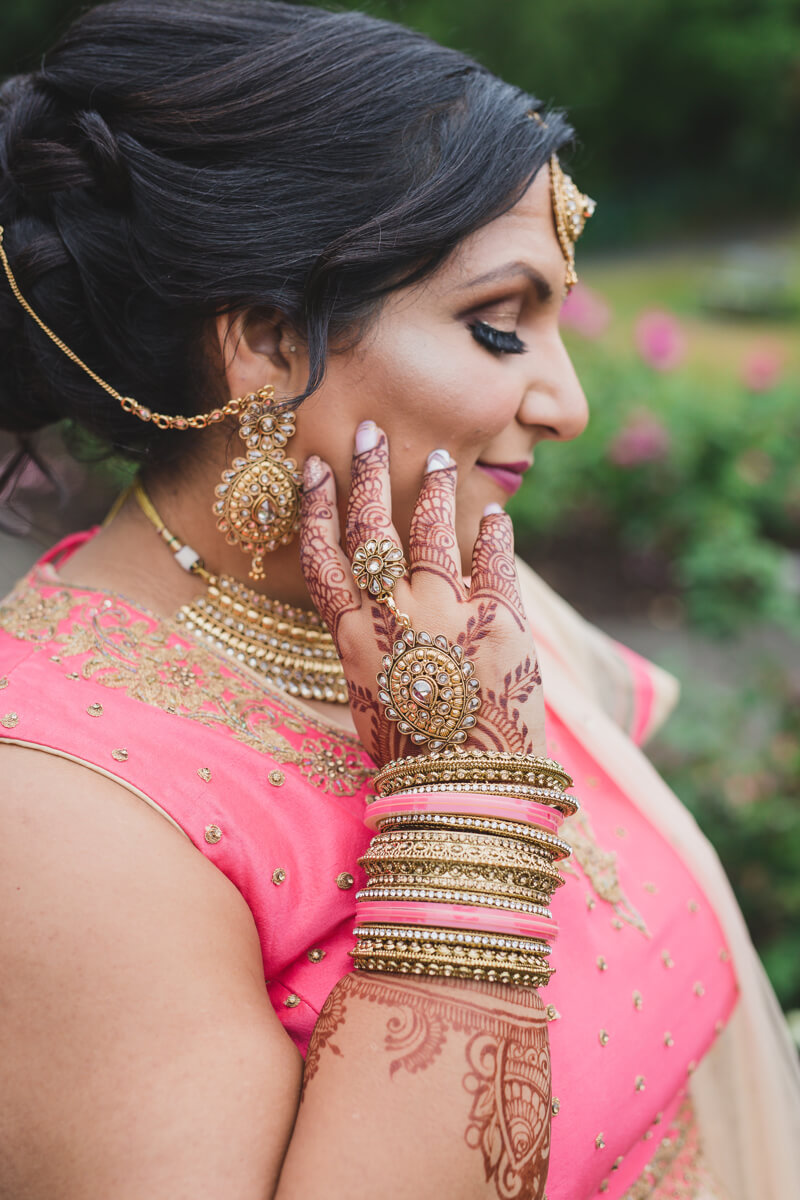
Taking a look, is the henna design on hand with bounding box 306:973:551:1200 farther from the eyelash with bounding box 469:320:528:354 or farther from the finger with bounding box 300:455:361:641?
the eyelash with bounding box 469:320:528:354

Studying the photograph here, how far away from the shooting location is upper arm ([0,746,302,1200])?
3.40ft

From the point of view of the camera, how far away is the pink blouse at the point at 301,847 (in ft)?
4.19

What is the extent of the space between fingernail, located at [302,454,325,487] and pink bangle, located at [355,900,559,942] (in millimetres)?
612

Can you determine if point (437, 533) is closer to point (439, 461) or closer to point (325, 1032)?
point (439, 461)

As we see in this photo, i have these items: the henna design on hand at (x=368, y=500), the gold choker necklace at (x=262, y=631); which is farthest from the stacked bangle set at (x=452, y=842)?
the gold choker necklace at (x=262, y=631)

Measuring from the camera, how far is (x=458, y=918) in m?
1.15

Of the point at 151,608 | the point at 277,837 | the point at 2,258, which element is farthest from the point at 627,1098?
the point at 2,258

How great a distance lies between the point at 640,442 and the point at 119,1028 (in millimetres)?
3633

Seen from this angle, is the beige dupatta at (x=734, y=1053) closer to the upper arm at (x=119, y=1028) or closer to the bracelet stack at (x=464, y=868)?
the bracelet stack at (x=464, y=868)

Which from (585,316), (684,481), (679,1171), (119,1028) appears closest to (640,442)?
(684,481)

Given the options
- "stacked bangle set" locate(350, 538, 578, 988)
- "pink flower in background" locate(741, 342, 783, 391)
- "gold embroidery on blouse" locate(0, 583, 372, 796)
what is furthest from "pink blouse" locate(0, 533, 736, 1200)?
"pink flower in background" locate(741, 342, 783, 391)

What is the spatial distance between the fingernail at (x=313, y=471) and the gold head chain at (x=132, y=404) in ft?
0.46

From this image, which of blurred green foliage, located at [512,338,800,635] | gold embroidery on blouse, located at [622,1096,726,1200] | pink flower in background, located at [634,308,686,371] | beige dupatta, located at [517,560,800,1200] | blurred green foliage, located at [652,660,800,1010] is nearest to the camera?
gold embroidery on blouse, located at [622,1096,726,1200]

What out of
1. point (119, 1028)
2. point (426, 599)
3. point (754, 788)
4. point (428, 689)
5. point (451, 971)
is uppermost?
point (754, 788)
